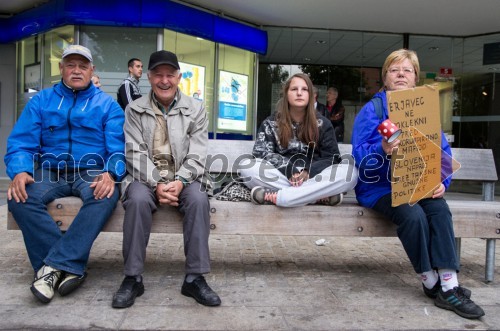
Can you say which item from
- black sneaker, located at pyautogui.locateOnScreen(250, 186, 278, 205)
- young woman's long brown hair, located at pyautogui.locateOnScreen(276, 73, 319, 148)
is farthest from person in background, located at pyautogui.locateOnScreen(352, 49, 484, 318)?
black sneaker, located at pyautogui.locateOnScreen(250, 186, 278, 205)

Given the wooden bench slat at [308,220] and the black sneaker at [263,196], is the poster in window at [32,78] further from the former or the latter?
the black sneaker at [263,196]

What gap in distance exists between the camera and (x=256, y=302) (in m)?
2.92

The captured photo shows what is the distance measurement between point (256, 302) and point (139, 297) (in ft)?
2.55

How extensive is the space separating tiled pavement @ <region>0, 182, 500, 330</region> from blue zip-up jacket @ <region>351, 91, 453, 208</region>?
2.35 feet

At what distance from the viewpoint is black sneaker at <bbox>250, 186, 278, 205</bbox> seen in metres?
3.21

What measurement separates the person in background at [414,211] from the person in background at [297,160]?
0.17 metres

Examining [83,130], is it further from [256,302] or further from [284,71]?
[284,71]

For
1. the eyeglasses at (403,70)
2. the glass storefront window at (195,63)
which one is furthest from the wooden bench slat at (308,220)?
the glass storefront window at (195,63)

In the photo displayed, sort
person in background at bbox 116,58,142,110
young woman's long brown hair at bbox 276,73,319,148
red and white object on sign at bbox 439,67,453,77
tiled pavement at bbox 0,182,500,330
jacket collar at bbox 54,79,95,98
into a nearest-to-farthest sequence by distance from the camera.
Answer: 1. tiled pavement at bbox 0,182,500,330
2. jacket collar at bbox 54,79,95,98
3. young woman's long brown hair at bbox 276,73,319,148
4. person in background at bbox 116,58,142,110
5. red and white object on sign at bbox 439,67,453,77

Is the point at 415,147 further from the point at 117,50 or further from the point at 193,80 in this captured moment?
the point at 193,80

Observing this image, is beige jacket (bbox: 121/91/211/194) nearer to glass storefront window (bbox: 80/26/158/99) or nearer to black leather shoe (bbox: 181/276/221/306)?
black leather shoe (bbox: 181/276/221/306)

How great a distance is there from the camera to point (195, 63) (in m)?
10.2

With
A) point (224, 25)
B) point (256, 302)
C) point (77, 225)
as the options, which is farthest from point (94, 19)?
point (256, 302)

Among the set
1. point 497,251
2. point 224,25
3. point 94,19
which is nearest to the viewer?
point 497,251
